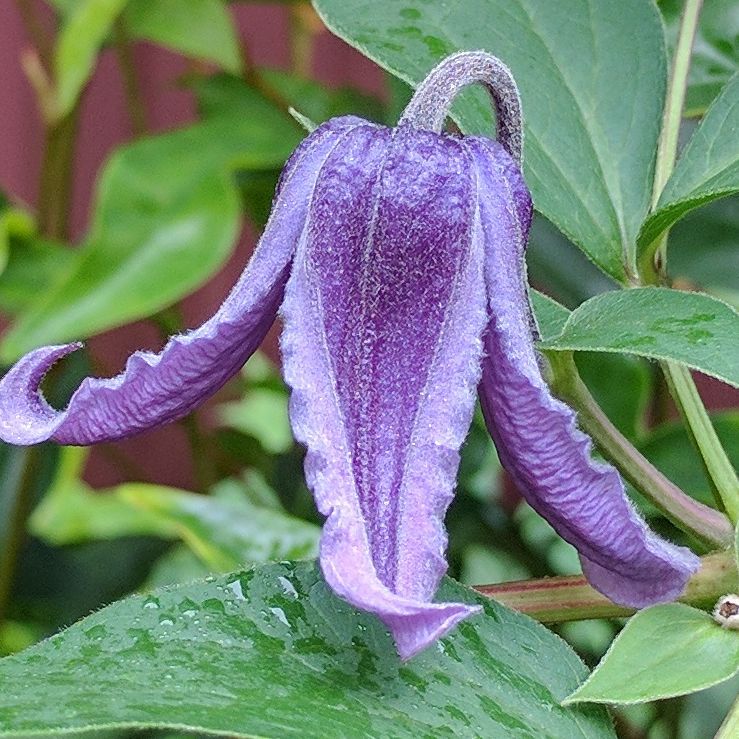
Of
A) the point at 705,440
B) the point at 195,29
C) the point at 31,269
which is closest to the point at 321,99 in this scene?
Result: the point at 195,29

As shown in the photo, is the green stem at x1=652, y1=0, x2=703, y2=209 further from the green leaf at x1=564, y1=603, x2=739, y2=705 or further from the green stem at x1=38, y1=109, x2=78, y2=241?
the green stem at x1=38, y1=109, x2=78, y2=241

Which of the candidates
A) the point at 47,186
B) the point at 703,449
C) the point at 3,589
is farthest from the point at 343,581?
the point at 47,186

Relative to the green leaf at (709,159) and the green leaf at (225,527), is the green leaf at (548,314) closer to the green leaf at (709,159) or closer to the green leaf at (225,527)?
the green leaf at (709,159)

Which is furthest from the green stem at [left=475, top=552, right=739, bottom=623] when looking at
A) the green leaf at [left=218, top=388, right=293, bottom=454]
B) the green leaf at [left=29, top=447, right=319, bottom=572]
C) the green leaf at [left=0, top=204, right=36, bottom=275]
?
the green leaf at [left=218, top=388, right=293, bottom=454]

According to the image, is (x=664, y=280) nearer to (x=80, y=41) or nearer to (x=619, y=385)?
(x=619, y=385)

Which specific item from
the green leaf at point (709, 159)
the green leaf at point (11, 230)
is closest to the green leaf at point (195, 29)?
the green leaf at point (11, 230)
